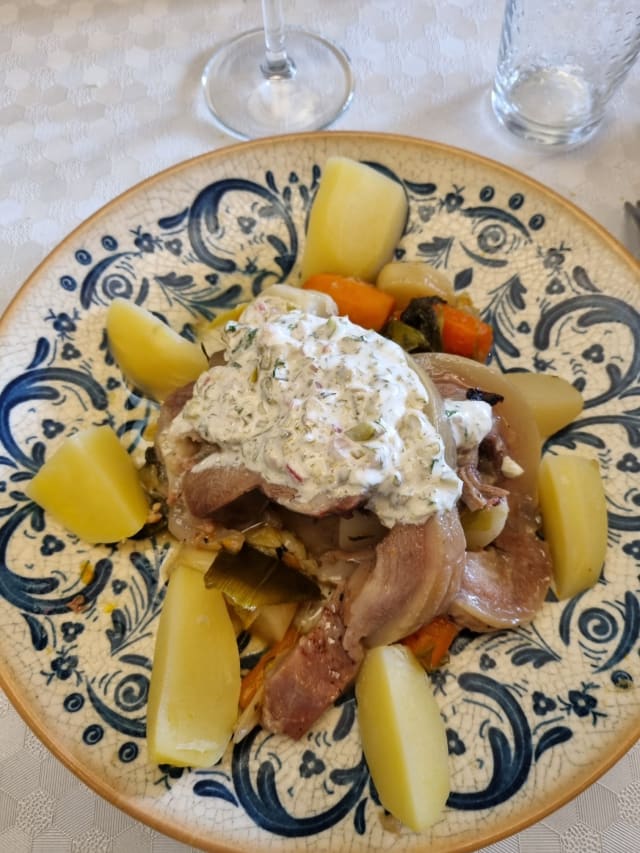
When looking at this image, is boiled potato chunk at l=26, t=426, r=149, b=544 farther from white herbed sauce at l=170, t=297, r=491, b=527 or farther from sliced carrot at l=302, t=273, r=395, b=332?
sliced carrot at l=302, t=273, r=395, b=332

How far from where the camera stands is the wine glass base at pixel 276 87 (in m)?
2.91

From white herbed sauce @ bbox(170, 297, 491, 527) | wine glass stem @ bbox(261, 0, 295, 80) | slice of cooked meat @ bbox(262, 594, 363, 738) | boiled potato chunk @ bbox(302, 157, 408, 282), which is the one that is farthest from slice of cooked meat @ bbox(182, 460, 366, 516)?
wine glass stem @ bbox(261, 0, 295, 80)

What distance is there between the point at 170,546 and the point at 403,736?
83cm

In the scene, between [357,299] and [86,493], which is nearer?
[86,493]

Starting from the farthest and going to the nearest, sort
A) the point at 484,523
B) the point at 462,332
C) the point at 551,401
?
the point at 462,332 < the point at 551,401 < the point at 484,523

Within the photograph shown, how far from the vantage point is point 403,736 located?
160cm

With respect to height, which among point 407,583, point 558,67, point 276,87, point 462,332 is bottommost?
point 407,583

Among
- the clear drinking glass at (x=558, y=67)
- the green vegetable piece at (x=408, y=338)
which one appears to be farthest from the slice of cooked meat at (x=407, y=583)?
the clear drinking glass at (x=558, y=67)

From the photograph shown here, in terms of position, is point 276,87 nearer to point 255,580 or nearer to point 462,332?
point 462,332

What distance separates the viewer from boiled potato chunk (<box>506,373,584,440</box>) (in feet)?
6.73

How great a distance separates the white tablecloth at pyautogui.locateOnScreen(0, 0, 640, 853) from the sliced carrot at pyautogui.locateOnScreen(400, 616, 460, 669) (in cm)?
154

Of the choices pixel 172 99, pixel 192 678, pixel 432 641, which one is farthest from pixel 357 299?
pixel 172 99

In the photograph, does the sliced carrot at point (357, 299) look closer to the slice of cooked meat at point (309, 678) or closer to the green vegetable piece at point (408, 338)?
the green vegetable piece at point (408, 338)

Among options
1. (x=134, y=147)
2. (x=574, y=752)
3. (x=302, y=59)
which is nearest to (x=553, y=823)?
(x=574, y=752)
